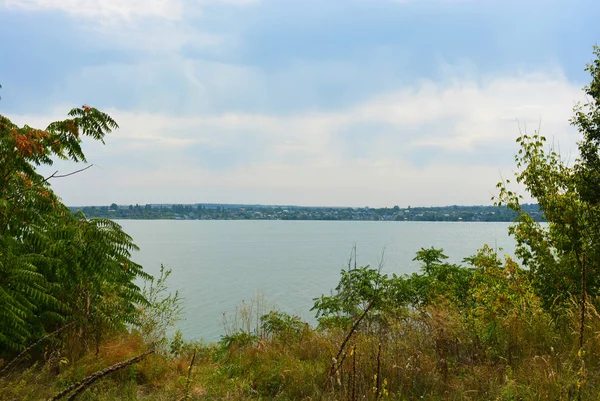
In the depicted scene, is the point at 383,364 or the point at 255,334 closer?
the point at 383,364

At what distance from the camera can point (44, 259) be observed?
16.7ft

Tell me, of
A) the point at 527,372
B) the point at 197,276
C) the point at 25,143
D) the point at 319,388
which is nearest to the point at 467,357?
the point at 527,372

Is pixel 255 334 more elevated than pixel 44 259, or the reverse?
pixel 44 259

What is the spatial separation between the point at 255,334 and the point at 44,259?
3.96m

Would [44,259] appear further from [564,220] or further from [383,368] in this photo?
[564,220]

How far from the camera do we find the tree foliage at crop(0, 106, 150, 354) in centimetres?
499

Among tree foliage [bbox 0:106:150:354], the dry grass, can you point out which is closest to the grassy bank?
the dry grass

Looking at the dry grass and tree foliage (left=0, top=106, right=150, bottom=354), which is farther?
tree foliage (left=0, top=106, right=150, bottom=354)

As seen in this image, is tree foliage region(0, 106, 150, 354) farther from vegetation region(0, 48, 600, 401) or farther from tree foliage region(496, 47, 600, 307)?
tree foliage region(496, 47, 600, 307)

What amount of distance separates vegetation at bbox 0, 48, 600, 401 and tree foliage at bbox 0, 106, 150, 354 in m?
0.02

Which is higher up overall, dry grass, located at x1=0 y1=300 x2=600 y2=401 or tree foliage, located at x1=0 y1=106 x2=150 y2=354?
tree foliage, located at x1=0 y1=106 x2=150 y2=354

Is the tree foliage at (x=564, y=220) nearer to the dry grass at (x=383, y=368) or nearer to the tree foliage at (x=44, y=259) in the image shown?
the dry grass at (x=383, y=368)

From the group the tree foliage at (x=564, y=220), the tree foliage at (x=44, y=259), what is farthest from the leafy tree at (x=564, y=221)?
the tree foliage at (x=44, y=259)

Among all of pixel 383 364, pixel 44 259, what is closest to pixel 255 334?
pixel 383 364
